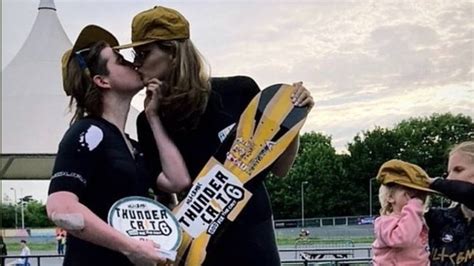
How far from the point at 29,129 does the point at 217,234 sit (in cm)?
717

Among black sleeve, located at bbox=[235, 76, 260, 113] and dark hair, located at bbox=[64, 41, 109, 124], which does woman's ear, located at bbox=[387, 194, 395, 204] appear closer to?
black sleeve, located at bbox=[235, 76, 260, 113]

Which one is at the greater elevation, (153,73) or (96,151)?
(153,73)

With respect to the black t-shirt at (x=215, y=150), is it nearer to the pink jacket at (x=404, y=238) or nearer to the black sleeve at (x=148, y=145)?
the black sleeve at (x=148, y=145)

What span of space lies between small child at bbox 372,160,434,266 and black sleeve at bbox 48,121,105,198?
1.45 metres

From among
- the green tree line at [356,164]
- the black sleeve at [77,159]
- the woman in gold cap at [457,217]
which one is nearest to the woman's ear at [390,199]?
the woman in gold cap at [457,217]

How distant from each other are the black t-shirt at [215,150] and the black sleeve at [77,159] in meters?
0.19

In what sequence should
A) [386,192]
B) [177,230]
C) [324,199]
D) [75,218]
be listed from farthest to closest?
[324,199]
[386,192]
[177,230]
[75,218]

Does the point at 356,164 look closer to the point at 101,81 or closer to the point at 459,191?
the point at 459,191

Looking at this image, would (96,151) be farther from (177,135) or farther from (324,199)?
(324,199)

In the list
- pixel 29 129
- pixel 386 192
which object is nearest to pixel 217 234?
pixel 386 192

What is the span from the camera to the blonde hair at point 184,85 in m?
1.47

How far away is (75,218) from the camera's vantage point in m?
1.26

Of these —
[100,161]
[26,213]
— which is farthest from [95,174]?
[26,213]

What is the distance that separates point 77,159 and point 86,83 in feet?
0.64
